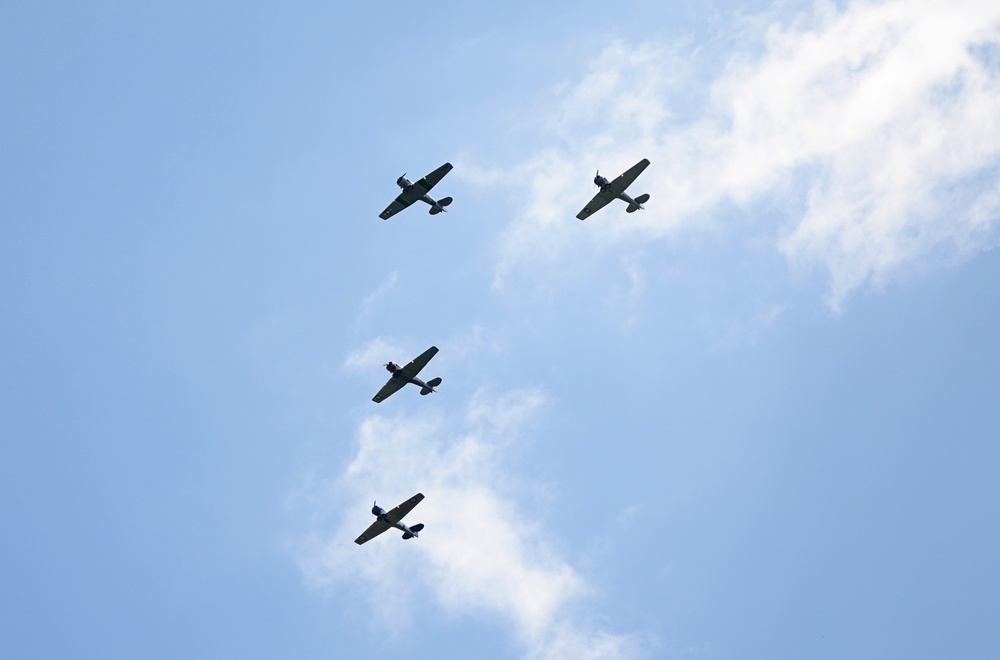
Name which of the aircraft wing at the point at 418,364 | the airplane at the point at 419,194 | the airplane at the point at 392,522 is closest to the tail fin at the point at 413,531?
the airplane at the point at 392,522

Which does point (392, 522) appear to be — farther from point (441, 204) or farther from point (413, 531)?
point (441, 204)

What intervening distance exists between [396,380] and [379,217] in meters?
17.1

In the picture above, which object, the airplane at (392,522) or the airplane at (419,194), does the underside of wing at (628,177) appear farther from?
the airplane at (392,522)

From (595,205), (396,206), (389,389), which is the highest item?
(595,205)

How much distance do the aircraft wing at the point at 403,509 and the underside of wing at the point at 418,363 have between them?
1191 cm

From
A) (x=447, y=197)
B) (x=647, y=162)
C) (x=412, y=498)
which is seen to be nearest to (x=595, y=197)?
(x=647, y=162)

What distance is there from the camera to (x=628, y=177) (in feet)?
368

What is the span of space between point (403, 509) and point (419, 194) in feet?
103

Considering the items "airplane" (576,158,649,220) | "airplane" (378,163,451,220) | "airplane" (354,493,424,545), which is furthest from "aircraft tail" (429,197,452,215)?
"airplane" (354,493,424,545)

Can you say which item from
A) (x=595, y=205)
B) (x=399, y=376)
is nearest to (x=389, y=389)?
(x=399, y=376)

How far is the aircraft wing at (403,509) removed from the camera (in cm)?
11150

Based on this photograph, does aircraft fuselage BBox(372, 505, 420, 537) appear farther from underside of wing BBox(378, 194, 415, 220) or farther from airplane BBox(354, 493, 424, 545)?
underside of wing BBox(378, 194, 415, 220)

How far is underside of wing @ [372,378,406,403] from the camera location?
113 m

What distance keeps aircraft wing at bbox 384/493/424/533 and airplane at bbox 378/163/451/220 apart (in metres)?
28.6
